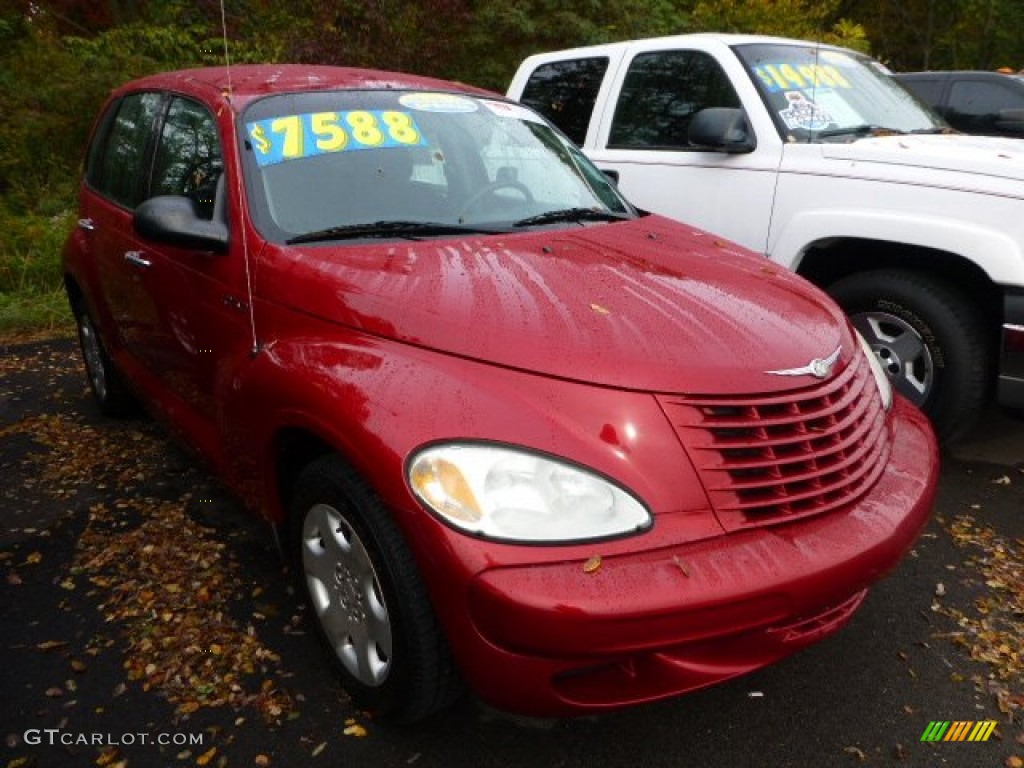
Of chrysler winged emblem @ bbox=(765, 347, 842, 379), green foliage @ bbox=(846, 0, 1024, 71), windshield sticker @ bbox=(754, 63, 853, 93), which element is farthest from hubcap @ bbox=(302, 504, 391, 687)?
green foliage @ bbox=(846, 0, 1024, 71)

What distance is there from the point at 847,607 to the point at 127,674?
2.06 m

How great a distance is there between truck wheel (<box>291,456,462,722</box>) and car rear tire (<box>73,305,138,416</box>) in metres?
2.40

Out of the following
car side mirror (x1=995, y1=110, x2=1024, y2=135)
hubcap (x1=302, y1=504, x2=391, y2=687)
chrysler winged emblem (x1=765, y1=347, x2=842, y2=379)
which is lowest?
hubcap (x1=302, y1=504, x2=391, y2=687)

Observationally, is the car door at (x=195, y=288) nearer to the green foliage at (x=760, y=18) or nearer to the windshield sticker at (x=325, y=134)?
the windshield sticker at (x=325, y=134)

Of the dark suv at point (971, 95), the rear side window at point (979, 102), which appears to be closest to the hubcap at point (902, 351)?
the dark suv at point (971, 95)

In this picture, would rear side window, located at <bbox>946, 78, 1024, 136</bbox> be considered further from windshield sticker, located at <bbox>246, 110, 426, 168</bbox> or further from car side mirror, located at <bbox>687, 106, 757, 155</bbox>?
windshield sticker, located at <bbox>246, 110, 426, 168</bbox>

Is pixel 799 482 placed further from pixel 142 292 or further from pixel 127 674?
pixel 142 292

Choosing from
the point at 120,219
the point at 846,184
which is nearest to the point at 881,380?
the point at 846,184

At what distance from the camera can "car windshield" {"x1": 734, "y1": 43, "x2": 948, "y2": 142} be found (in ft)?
13.6

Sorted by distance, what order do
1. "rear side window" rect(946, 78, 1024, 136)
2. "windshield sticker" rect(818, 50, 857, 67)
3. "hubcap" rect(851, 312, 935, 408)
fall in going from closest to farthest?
"hubcap" rect(851, 312, 935, 408) → "windshield sticker" rect(818, 50, 857, 67) → "rear side window" rect(946, 78, 1024, 136)

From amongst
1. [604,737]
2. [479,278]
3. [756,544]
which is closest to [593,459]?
[756,544]

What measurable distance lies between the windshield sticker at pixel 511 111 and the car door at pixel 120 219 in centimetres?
141

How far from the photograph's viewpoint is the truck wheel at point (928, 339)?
356cm

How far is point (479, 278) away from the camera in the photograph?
2219 millimetres
